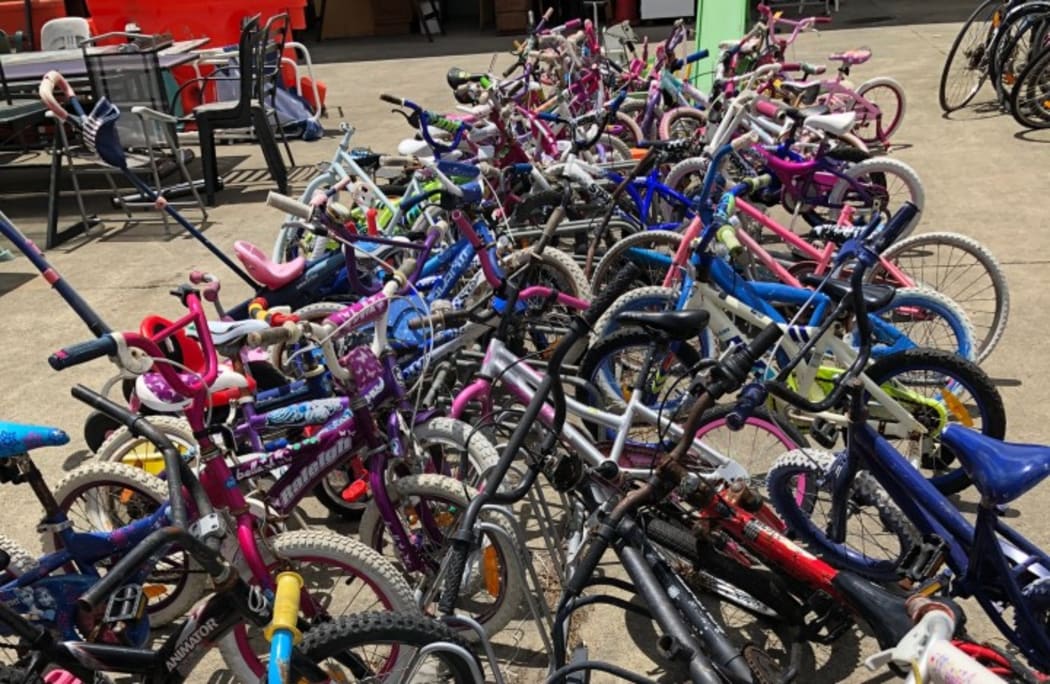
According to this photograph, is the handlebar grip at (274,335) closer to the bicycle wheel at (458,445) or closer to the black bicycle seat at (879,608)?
the bicycle wheel at (458,445)

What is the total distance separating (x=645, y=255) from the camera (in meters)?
3.80

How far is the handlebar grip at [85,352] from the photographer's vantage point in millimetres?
1840

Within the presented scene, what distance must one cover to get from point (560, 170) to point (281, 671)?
3.58 m

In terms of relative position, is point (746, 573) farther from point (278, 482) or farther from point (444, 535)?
point (278, 482)

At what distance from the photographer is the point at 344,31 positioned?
52.6ft

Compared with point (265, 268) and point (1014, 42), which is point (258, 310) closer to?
point (265, 268)

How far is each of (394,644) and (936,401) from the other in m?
2.07

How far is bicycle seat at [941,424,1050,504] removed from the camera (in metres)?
1.98

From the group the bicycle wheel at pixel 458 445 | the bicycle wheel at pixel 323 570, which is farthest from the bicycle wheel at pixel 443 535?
the bicycle wheel at pixel 323 570

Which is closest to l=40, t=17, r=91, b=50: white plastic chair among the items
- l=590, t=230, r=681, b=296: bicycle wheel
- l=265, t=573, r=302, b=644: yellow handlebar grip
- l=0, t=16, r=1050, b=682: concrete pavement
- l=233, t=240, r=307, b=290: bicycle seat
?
l=0, t=16, r=1050, b=682: concrete pavement

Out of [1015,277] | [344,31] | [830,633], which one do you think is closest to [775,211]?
[1015,277]

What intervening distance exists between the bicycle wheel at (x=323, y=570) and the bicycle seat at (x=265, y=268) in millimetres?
1445

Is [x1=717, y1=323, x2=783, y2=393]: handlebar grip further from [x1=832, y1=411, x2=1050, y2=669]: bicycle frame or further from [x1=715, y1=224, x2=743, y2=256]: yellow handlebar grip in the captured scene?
[x1=715, y1=224, x2=743, y2=256]: yellow handlebar grip

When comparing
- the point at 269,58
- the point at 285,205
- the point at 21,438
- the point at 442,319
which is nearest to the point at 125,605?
the point at 21,438
